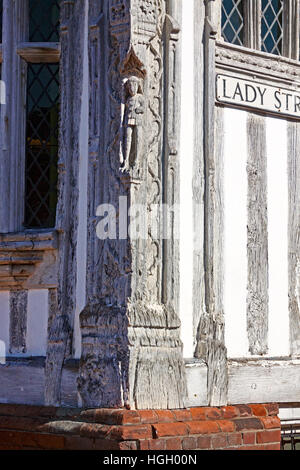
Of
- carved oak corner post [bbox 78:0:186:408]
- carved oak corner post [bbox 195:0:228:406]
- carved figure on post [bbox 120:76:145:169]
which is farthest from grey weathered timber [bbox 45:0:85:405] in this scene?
carved oak corner post [bbox 195:0:228:406]

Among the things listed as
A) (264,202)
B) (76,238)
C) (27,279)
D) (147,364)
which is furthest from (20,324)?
(264,202)

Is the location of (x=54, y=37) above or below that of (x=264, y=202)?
above

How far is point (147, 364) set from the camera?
654cm

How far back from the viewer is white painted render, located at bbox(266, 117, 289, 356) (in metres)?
7.80

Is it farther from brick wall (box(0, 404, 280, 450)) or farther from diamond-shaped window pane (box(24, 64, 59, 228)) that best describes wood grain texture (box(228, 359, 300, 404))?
diamond-shaped window pane (box(24, 64, 59, 228))

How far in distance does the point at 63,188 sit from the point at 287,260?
1835mm

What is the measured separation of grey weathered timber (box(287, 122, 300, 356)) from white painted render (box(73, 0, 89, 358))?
1.74 m

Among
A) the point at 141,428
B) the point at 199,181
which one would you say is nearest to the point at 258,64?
the point at 199,181

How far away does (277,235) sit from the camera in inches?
311

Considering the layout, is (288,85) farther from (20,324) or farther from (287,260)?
(20,324)

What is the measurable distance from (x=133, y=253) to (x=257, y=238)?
143 centimetres

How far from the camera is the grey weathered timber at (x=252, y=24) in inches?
312

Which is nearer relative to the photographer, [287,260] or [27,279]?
[27,279]

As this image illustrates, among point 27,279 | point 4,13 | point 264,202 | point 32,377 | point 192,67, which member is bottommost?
point 32,377
